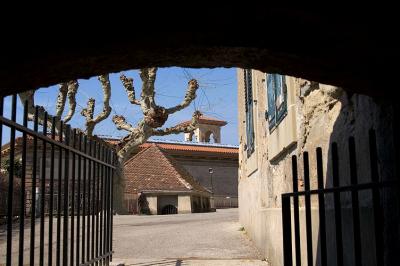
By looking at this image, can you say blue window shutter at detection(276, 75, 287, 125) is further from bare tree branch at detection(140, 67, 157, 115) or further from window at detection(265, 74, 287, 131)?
bare tree branch at detection(140, 67, 157, 115)

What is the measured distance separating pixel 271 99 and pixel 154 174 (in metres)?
23.2

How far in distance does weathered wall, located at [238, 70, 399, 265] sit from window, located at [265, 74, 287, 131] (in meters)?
0.24

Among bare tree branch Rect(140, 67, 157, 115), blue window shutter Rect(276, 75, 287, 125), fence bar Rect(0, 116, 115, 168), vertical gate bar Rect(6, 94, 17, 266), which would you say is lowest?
vertical gate bar Rect(6, 94, 17, 266)

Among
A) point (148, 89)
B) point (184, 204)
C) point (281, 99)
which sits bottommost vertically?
point (184, 204)

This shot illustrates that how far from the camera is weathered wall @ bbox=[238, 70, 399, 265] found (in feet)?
9.09

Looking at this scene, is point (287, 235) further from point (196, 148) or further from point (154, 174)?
point (196, 148)

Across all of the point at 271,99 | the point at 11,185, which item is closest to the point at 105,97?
the point at 271,99

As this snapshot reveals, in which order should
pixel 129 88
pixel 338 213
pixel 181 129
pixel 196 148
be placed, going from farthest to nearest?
pixel 196 148
pixel 181 129
pixel 129 88
pixel 338 213

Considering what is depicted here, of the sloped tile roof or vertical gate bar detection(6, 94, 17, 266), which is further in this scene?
the sloped tile roof

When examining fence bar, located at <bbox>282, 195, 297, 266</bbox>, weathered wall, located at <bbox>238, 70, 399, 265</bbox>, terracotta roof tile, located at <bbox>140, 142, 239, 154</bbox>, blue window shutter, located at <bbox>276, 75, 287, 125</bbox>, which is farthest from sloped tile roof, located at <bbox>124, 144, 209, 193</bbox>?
fence bar, located at <bbox>282, 195, 297, 266</bbox>

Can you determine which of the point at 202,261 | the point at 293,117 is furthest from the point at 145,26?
the point at 202,261

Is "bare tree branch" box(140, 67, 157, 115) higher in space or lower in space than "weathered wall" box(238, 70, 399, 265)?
higher

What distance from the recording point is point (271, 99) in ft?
22.6

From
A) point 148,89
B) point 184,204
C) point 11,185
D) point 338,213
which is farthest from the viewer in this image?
point 184,204
